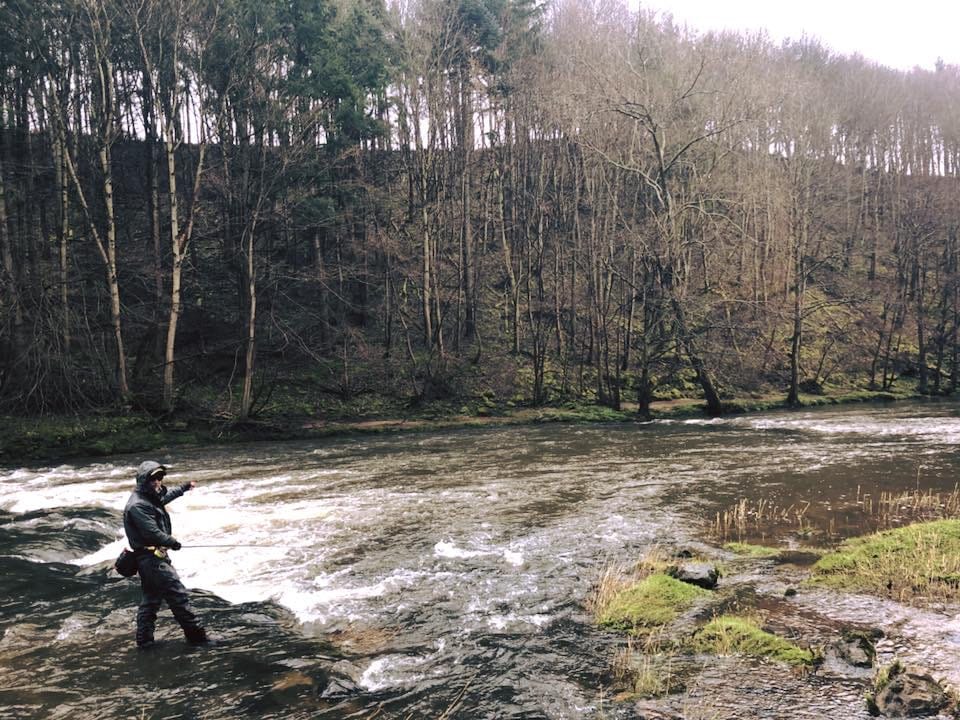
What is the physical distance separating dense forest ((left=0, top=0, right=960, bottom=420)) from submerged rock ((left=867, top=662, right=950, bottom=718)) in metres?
24.5

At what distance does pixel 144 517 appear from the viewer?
8.02m

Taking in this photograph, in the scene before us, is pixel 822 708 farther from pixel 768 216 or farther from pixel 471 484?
pixel 768 216

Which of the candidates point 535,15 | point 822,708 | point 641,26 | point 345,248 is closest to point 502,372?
point 345,248

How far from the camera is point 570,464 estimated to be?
66.1 feet

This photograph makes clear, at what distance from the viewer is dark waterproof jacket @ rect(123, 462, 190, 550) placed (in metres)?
7.99

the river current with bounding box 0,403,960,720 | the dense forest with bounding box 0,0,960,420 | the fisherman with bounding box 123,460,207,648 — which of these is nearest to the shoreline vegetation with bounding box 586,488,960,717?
the river current with bounding box 0,403,960,720

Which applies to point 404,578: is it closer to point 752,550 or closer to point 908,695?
point 752,550

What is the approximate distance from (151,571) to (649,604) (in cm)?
603

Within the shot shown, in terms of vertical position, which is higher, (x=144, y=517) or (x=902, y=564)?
(x=144, y=517)

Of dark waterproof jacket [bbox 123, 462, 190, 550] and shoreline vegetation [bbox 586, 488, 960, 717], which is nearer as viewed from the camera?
shoreline vegetation [bbox 586, 488, 960, 717]

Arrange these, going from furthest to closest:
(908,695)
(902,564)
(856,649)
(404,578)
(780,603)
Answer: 1. (404,578)
2. (902,564)
3. (780,603)
4. (856,649)
5. (908,695)

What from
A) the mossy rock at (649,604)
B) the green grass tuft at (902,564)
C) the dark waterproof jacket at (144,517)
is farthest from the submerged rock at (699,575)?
the dark waterproof jacket at (144,517)

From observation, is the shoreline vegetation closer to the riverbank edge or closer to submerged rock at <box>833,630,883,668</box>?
submerged rock at <box>833,630,883,668</box>

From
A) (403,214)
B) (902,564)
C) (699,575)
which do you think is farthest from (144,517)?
(403,214)
